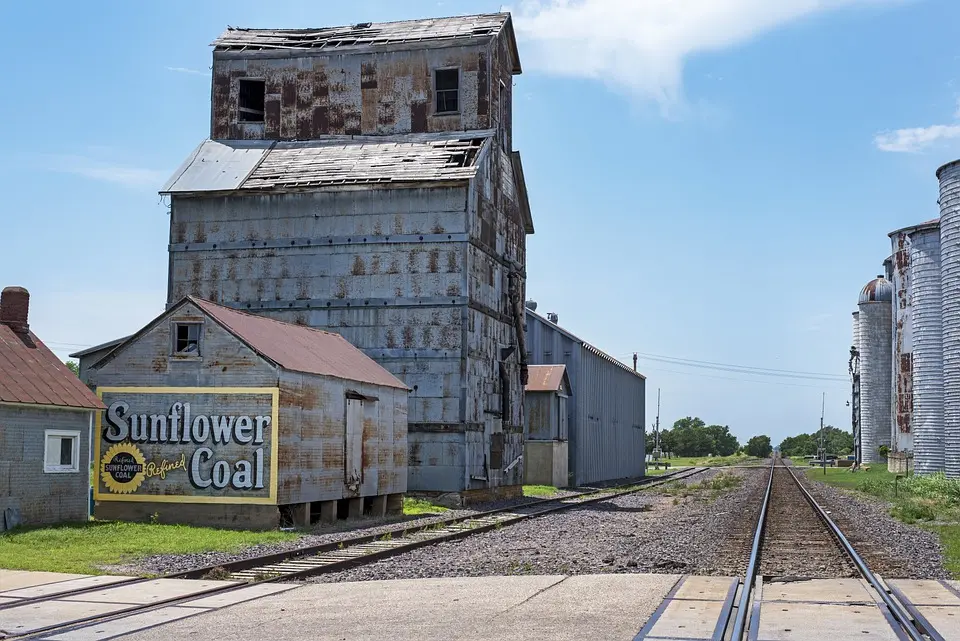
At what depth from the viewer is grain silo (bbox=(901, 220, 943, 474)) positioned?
157ft

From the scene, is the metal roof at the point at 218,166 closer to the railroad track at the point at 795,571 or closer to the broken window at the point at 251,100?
the broken window at the point at 251,100

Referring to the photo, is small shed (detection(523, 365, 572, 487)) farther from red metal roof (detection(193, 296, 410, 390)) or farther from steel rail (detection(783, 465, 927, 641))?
steel rail (detection(783, 465, 927, 641))

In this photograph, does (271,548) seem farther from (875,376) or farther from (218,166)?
(875,376)

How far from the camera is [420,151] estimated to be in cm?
3731

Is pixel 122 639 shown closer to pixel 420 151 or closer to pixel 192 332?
pixel 192 332

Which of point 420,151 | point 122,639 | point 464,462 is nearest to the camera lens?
point 122,639

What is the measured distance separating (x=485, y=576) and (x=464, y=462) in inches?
714

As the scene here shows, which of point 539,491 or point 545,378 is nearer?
point 539,491

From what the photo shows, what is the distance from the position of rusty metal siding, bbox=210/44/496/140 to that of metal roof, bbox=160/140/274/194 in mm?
603

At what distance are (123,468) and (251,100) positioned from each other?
21.2 meters

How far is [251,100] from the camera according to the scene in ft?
135

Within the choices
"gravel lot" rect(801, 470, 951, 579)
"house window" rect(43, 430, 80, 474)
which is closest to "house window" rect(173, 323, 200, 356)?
"house window" rect(43, 430, 80, 474)

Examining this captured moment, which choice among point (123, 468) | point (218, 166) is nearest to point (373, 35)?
point (218, 166)

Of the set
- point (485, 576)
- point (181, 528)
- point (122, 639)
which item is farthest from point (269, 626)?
point (181, 528)
